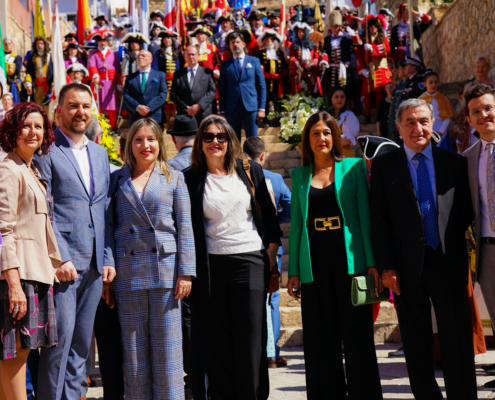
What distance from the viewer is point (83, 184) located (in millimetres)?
3730

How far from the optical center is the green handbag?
3.62 meters

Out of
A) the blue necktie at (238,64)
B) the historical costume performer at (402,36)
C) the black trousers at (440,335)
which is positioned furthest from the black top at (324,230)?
the historical costume performer at (402,36)

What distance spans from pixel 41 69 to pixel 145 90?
4.37 metres

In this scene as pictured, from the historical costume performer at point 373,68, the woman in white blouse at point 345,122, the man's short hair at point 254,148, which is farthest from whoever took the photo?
the historical costume performer at point 373,68

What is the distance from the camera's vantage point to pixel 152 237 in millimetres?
3742

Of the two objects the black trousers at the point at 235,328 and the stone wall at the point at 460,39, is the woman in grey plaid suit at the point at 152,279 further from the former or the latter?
the stone wall at the point at 460,39

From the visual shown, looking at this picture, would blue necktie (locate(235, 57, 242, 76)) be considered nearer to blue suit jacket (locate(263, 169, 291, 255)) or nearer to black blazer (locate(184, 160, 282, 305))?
blue suit jacket (locate(263, 169, 291, 255))

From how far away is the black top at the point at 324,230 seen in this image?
385 centimetres

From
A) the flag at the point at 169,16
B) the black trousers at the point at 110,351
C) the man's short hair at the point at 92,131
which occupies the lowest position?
the black trousers at the point at 110,351

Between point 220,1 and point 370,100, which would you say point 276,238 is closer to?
point 370,100

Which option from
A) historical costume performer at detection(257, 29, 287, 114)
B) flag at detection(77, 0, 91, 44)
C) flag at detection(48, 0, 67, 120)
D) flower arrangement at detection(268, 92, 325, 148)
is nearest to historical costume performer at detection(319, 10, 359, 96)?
historical costume performer at detection(257, 29, 287, 114)

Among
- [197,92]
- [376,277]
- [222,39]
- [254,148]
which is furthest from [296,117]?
[376,277]

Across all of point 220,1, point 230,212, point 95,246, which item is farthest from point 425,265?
point 220,1

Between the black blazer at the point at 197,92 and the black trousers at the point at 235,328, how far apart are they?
544 centimetres
